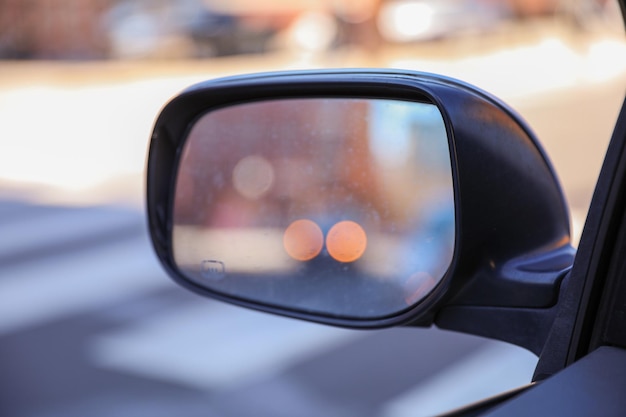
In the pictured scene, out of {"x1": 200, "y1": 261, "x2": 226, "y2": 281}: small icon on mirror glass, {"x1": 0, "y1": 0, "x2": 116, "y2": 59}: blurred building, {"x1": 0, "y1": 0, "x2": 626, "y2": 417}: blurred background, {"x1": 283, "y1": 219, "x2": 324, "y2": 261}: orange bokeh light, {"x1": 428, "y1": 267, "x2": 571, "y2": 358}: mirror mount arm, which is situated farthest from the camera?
{"x1": 0, "y1": 0, "x2": 116, "y2": 59}: blurred building

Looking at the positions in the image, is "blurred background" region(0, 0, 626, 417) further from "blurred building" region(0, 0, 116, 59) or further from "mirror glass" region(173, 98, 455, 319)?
"mirror glass" region(173, 98, 455, 319)

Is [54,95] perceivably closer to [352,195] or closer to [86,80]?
[86,80]

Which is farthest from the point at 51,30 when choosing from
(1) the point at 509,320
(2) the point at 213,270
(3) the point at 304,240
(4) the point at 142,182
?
(1) the point at 509,320

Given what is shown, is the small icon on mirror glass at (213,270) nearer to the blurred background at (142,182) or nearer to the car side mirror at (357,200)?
the car side mirror at (357,200)

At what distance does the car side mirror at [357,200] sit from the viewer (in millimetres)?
1362

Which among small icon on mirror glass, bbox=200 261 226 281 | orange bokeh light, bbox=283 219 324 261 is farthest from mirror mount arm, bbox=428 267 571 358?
small icon on mirror glass, bbox=200 261 226 281

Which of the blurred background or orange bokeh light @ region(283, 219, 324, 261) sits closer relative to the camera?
orange bokeh light @ region(283, 219, 324, 261)

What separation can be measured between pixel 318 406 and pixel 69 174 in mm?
8175

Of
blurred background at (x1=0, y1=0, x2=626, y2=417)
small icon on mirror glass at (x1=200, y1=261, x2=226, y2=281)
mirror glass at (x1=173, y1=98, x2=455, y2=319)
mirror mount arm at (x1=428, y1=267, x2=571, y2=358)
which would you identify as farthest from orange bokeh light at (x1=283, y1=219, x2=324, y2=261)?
blurred background at (x1=0, y1=0, x2=626, y2=417)

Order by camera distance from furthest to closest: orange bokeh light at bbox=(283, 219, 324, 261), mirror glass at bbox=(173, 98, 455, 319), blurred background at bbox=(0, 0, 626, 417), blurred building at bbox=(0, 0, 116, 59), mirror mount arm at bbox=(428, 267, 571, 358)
Result: blurred building at bbox=(0, 0, 116, 59)
blurred background at bbox=(0, 0, 626, 417)
orange bokeh light at bbox=(283, 219, 324, 261)
mirror glass at bbox=(173, 98, 455, 319)
mirror mount arm at bbox=(428, 267, 571, 358)

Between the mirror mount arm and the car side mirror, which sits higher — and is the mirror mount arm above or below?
below

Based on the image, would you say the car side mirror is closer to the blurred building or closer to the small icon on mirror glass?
the small icon on mirror glass

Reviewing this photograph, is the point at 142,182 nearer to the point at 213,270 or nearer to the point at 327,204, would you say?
the point at 213,270

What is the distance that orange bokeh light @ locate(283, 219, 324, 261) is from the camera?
1.65 m
